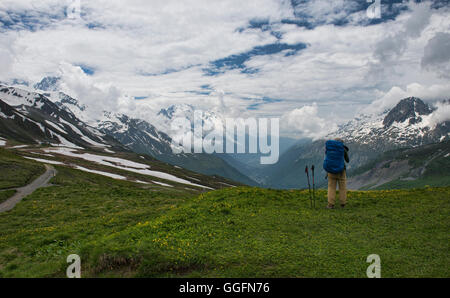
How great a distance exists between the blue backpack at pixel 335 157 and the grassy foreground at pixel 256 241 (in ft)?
10.1

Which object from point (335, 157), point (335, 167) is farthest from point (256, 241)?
point (335, 157)

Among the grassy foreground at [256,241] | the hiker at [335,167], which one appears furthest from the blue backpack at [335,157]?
the grassy foreground at [256,241]

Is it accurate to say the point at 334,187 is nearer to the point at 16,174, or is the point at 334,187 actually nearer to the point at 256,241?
the point at 256,241

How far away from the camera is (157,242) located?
45.7 feet

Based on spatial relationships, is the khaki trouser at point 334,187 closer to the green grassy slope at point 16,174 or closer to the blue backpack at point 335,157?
the blue backpack at point 335,157

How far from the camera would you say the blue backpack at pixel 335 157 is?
20672mm

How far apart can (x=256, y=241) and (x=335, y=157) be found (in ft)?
34.1

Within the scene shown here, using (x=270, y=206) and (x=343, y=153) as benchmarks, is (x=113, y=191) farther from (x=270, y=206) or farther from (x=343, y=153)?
(x=343, y=153)

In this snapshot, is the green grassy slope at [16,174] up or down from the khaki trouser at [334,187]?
up

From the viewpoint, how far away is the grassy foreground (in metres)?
11.6

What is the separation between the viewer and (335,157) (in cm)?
2084

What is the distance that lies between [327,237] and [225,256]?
19.3 ft

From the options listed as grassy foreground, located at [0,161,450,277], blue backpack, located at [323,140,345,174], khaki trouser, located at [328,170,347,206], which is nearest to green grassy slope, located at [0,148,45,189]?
grassy foreground, located at [0,161,450,277]
